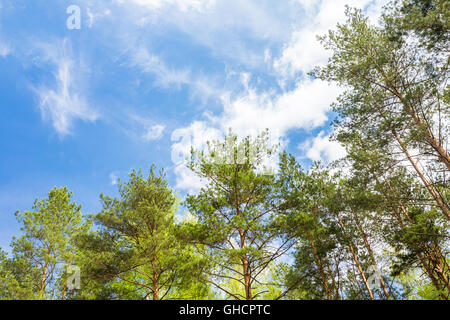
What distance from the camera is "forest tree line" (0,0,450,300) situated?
8367 millimetres

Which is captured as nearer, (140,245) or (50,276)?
(140,245)

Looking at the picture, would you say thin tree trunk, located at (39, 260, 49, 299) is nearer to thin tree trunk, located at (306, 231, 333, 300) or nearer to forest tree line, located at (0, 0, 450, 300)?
forest tree line, located at (0, 0, 450, 300)

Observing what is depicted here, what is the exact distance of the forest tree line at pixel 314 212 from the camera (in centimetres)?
837

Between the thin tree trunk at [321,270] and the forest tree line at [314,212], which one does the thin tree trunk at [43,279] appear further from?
the thin tree trunk at [321,270]

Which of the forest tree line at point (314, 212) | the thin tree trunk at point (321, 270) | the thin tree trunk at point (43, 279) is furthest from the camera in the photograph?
the thin tree trunk at point (43, 279)

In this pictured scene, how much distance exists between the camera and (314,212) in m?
11.5

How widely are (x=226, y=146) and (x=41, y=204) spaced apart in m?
11.3

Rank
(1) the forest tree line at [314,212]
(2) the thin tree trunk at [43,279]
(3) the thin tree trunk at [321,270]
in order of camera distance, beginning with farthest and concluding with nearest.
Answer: (2) the thin tree trunk at [43,279]
(3) the thin tree trunk at [321,270]
(1) the forest tree line at [314,212]

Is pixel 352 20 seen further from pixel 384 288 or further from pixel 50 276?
pixel 50 276

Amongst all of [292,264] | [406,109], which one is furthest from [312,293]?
[406,109]

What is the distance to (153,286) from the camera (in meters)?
10.1

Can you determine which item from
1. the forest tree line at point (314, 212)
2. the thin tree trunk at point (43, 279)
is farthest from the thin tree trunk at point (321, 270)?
the thin tree trunk at point (43, 279)
